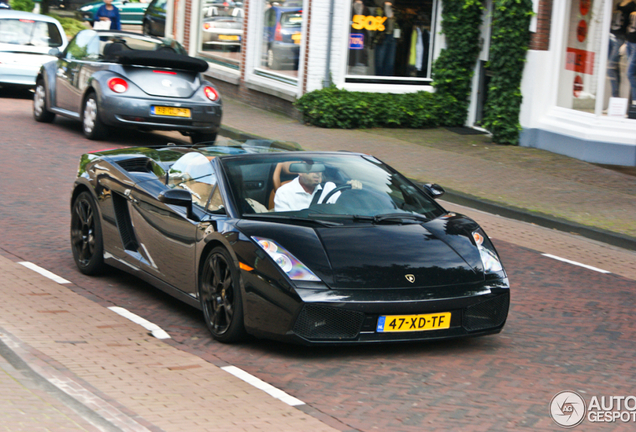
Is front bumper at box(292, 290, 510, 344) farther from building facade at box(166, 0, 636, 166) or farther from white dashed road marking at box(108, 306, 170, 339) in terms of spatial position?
building facade at box(166, 0, 636, 166)

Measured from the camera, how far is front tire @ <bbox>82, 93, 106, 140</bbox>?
1460 centimetres

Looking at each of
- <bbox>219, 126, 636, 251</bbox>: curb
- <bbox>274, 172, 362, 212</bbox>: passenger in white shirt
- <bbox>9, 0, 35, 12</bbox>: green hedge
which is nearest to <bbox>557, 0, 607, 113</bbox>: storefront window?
<bbox>219, 126, 636, 251</bbox>: curb

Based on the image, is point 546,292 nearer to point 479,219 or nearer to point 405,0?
point 479,219

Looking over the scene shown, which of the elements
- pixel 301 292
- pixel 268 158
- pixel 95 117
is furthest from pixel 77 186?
pixel 95 117

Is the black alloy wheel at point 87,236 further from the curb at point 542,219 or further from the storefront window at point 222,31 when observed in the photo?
the storefront window at point 222,31

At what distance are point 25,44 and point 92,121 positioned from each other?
6.05 m

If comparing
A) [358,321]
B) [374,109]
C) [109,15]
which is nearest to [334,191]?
[358,321]

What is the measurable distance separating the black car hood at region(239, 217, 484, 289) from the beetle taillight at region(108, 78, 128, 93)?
8.84m

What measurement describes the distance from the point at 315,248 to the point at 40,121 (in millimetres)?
12221

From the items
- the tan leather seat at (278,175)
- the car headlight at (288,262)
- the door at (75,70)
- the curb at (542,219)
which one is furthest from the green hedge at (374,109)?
the car headlight at (288,262)

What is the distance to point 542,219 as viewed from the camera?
11391 mm

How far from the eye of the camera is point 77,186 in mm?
8070

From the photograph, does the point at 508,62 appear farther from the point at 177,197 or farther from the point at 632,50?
the point at 177,197

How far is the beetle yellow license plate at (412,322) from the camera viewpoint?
5578 mm
